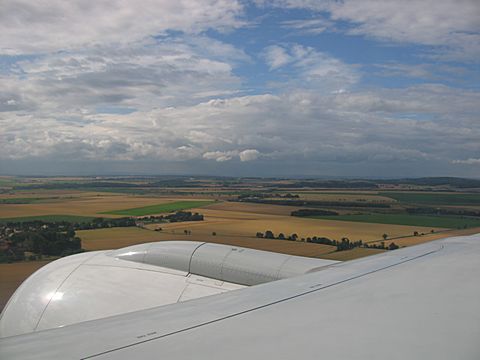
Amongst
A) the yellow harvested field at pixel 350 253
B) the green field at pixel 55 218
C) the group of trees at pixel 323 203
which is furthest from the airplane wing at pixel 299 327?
the group of trees at pixel 323 203

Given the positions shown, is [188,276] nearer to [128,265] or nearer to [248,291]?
[128,265]

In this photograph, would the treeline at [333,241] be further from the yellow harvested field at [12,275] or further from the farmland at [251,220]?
the yellow harvested field at [12,275]

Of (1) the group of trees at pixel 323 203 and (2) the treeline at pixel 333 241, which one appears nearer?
(2) the treeline at pixel 333 241

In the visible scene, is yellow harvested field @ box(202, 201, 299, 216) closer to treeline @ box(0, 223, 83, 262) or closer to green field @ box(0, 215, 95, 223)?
green field @ box(0, 215, 95, 223)

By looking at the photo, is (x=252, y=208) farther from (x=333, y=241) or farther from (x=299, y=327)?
(x=299, y=327)

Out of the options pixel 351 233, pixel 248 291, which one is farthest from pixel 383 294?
Answer: pixel 351 233

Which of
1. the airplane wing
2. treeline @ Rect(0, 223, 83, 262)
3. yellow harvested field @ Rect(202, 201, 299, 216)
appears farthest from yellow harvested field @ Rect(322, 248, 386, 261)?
treeline @ Rect(0, 223, 83, 262)

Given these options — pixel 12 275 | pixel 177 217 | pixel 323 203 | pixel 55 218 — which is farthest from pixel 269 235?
pixel 12 275
